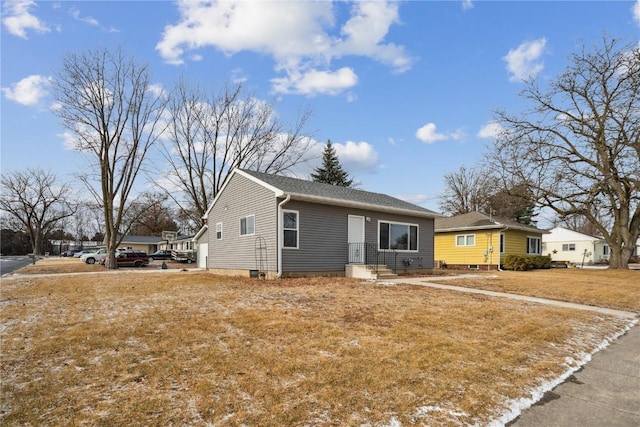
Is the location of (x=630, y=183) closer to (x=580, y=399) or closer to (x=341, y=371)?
(x=580, y=399)

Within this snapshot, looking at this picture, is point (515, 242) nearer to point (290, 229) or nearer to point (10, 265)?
point (290, 229)

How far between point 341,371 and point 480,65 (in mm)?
13266

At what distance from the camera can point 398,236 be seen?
58.5 ft

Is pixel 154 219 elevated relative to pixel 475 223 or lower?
elevated

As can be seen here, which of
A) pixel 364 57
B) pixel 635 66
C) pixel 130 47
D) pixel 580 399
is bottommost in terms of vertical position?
pixel 580 399

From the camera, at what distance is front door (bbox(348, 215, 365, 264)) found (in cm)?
1582

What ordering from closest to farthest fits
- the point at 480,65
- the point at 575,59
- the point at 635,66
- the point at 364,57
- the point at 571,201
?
the point at 480,65 < the point at 364,57 < the point at 635,66 < the point at 575,59 < the point at 571,201

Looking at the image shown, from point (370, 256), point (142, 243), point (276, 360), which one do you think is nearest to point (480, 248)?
point (370, 256)

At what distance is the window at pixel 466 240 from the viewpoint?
26000 millimetres

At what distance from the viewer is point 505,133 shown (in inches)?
969

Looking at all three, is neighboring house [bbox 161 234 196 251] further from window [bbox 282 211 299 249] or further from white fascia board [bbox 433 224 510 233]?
window [bbox 282 211 299 249]

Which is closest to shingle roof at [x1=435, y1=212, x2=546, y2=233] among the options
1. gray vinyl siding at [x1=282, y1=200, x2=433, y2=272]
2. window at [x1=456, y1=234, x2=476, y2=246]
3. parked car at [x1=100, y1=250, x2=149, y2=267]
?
window at [x1=456, y1=234, x2=476, y2=246]

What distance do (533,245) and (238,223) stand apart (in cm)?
2368

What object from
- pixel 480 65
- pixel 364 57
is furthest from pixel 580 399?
pixel 364 57
